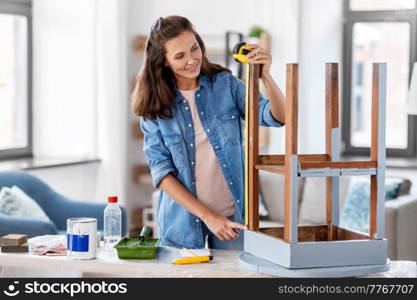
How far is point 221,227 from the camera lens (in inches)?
95.8

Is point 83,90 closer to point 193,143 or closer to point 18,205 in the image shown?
point 18,205

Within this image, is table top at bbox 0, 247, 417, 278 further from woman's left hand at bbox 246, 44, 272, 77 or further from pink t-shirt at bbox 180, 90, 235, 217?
woman's left hand at bbox 246, 44, 272, 77

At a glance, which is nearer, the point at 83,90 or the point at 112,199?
the point at 112,199

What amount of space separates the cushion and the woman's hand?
2462mm

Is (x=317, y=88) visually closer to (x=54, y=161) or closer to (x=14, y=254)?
(x=54, y=161)

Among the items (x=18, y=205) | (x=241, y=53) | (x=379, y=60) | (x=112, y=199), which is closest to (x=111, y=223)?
(x=112, y=199)

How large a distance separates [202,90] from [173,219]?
0.43 metres

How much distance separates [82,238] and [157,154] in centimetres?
40

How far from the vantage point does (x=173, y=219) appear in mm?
2598

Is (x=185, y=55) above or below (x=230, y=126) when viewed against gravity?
above

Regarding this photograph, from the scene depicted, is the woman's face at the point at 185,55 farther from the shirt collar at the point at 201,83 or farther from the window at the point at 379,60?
the window at the point at 379,60

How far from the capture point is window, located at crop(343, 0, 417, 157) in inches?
230

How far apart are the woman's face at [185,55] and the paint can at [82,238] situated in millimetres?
548

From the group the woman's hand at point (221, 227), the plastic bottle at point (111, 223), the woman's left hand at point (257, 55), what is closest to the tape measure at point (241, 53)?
the woman's left hand at point (257, 55)
